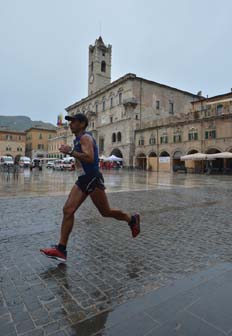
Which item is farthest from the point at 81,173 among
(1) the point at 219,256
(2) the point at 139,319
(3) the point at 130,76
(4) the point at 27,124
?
(4) the point at 27,124

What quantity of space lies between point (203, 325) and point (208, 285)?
0.70 metres

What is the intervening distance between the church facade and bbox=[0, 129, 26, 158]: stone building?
1299 inches

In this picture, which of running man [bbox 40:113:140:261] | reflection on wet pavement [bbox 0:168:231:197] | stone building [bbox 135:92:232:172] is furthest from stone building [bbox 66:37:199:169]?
running man [bbox 40:113:140:261]

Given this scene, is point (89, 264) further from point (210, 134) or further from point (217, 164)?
point (217, 164)

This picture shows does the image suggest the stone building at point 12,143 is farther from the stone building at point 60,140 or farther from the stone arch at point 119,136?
the stone arch at point 119,136

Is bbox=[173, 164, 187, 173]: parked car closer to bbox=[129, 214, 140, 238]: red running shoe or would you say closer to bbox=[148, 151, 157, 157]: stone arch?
bbox=[148, 151, 157, 157]: stone arch

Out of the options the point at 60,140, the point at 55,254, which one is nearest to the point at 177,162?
the point at 55,254

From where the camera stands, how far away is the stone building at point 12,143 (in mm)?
76812

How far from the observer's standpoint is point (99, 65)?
5981 cm

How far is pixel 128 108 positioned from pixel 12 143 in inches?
2003

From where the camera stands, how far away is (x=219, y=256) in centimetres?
332

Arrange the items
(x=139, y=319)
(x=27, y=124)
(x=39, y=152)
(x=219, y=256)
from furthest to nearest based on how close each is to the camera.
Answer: (x=27, y=124) → (x=39, y=152) → (x=219, y=256) → (x=139, y=319)

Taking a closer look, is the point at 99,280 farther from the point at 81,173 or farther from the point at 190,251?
the point at 190,251

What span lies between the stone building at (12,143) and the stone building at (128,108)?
111 feet
